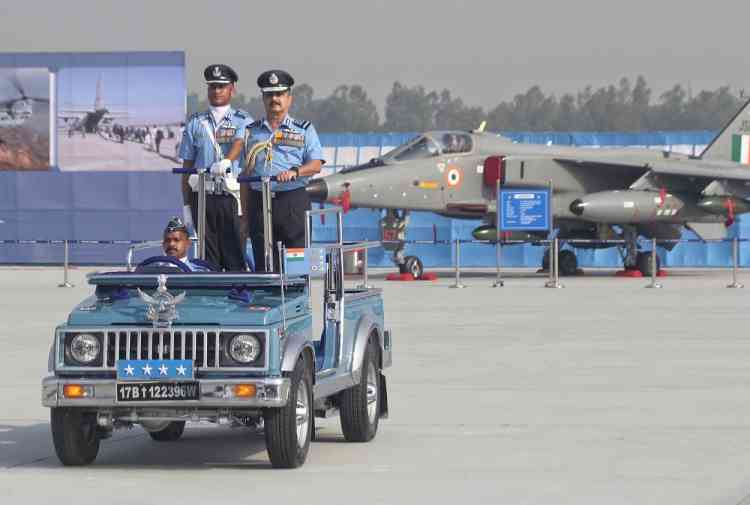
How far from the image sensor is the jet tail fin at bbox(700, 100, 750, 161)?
133ft

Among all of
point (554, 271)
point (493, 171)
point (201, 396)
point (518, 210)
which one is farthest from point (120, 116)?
point (201, 396)

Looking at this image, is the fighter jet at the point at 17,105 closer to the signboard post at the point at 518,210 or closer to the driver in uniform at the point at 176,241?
the signboard post at the point at 518,210

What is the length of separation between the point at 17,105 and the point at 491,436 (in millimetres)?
39797

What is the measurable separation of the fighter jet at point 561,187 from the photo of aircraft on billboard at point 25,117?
615 inches

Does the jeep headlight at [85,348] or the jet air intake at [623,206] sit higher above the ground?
the jet air intake at [623,206]

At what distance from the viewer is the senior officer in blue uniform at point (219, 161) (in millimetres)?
10390

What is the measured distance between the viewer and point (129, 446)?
32.8 feet

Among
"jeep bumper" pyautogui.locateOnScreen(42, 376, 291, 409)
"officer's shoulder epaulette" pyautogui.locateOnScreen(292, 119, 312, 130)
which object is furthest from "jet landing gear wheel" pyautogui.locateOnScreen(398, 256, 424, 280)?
"jeep bumper" pyautogui.locateOnScreen(42, 376, 291, 409)

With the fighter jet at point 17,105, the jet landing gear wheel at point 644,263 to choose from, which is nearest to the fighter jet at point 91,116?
the fighter jet at point 17,105

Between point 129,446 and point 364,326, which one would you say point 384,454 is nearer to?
point 364,326

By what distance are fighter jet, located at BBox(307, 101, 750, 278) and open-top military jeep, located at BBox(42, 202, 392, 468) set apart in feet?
80.4

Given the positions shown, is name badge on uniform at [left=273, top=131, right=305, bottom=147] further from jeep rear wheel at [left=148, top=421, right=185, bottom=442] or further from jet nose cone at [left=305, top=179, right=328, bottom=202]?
jet nose cone at [left=305, top=179, right=328, bottom=202]

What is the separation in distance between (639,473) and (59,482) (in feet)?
10.1

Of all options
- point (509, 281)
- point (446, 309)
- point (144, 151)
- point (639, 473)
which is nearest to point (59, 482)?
point (639, 473)
